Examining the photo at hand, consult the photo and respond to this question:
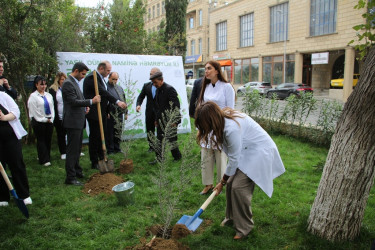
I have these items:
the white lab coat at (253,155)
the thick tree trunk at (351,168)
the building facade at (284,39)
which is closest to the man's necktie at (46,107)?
the white lab coat at (253,155)

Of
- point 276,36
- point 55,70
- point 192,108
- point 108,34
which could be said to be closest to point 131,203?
point 192,108

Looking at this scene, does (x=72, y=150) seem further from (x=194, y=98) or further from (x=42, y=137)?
(x=194, y=98)

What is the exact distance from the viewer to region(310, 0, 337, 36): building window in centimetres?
2566

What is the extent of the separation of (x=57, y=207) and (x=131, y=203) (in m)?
1.02

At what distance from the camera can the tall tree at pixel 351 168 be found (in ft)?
9.20

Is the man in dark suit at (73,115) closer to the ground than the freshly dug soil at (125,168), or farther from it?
farther from it

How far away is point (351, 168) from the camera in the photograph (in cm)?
290

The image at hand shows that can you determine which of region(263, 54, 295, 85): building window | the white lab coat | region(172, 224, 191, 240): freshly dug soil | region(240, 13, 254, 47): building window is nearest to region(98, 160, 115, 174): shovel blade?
region(172, 224, 191, 240): freshly dug soil

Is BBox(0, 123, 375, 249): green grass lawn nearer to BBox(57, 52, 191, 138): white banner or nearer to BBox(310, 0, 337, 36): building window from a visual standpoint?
BBox(57, 52, 191, 138): white banner

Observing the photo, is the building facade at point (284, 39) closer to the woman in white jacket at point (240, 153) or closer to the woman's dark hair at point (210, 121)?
the woman in white jacket at point (240, 153)

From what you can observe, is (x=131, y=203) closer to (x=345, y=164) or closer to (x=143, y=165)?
(x=143, y=165)

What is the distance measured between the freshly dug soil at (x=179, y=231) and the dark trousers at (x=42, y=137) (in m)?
3.91

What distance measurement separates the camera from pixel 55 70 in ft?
23.5

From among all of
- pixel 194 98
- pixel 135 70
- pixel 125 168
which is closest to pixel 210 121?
pixel 194 98
